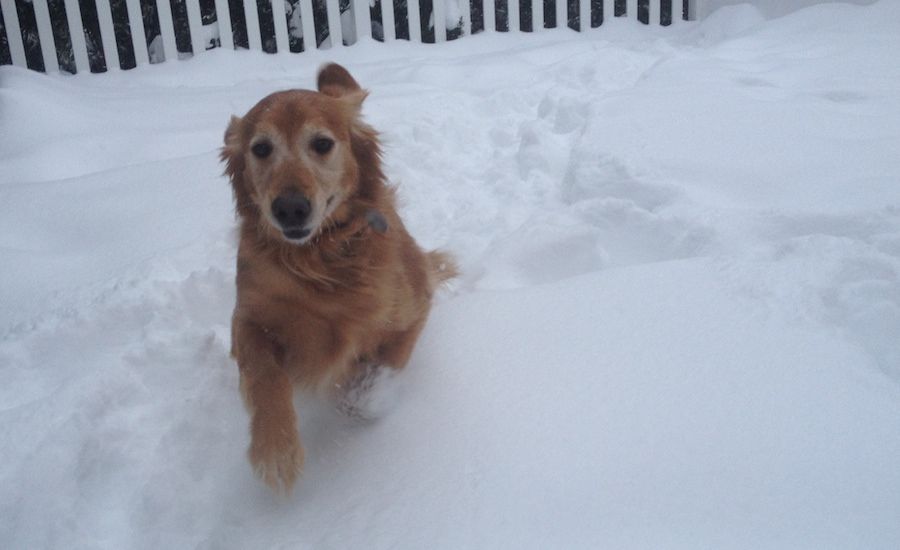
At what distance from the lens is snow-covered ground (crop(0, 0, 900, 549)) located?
1226mm

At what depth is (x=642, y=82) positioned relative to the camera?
3.88 metres

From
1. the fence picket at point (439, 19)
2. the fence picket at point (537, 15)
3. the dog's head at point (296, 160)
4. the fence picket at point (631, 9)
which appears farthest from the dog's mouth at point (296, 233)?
the fence picket at point (631, 9)

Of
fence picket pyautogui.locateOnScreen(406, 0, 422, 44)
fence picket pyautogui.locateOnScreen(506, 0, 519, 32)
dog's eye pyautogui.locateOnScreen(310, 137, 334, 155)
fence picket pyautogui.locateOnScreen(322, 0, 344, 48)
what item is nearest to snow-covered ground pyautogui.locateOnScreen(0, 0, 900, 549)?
dog's eye pyautogui.locateOnScreen(310, 137, 334, 155)

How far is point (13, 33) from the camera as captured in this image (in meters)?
4.43

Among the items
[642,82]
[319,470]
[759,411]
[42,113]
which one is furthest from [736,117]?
[42,113]

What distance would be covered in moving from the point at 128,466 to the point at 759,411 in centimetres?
141

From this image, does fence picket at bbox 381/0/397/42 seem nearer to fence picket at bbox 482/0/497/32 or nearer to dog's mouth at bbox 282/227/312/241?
fence picket at bbox 482/0/497/32

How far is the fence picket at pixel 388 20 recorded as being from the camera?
515cm

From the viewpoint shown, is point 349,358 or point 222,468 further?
point 349,358

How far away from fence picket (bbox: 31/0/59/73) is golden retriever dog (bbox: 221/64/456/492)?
3.44 m

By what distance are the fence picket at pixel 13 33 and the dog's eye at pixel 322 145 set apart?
3.80m

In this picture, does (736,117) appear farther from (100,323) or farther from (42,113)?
(42,113)

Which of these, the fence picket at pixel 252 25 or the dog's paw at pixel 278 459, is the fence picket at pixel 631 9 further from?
the dog's paw at pixel 278 459

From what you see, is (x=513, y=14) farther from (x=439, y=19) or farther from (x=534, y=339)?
(x=534, y=339)
